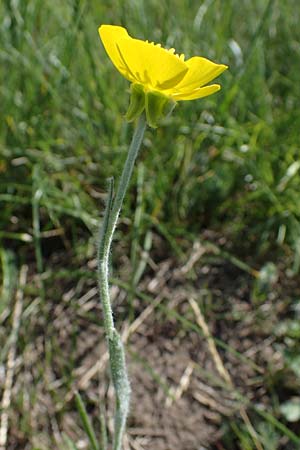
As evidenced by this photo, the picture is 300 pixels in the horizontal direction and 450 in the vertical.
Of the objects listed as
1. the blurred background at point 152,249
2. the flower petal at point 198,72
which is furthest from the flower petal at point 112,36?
the blurred background at point 152,249

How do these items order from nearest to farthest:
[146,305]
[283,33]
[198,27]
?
[146,305]
[198,27]
[283,33]

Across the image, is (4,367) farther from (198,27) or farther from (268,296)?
(198,27)

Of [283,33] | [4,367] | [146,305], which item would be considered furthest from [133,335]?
[283,33]

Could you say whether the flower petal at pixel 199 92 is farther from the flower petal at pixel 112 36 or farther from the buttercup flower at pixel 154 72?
the flower petal at pixel 112 36

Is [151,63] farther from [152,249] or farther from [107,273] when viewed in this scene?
[152,249]

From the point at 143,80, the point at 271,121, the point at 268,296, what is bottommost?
the point at 268,296

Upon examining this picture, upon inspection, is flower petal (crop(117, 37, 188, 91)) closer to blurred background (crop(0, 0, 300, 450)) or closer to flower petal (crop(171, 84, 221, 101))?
flower petal (crop(171, 84, 221, 101))
